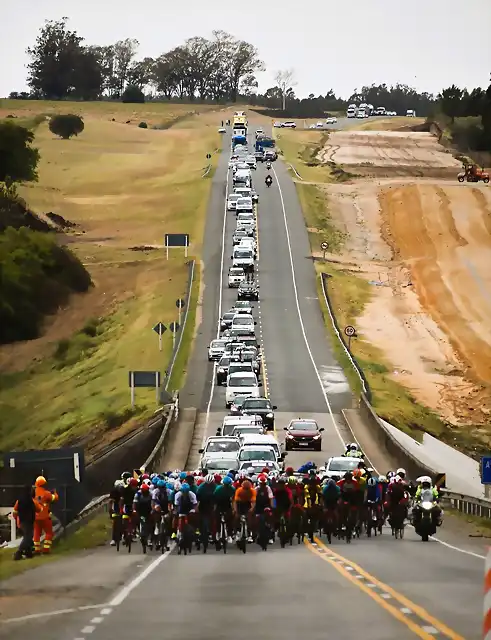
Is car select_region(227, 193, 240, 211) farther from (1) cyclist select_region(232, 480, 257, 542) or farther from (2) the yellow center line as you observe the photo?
(2) the yellow center line

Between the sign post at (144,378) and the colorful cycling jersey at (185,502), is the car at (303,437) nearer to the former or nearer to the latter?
the sign post at (144,378)

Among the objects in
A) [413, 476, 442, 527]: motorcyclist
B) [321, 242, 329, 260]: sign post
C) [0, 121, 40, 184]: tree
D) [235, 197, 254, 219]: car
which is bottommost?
[413, 476, 442, 527]: motorcyclist

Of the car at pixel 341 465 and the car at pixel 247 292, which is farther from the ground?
the car at pixel 247 292

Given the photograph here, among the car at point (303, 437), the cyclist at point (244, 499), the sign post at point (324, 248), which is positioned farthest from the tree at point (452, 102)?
the cyclist at point (244, 499)

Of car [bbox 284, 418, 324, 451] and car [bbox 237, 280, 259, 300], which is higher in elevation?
A: car [bbox 237, 280, 259, 300]

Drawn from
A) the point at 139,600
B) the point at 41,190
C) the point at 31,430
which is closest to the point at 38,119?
the point at 41,190

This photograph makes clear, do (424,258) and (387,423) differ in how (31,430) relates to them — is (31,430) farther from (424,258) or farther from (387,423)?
(424,258)

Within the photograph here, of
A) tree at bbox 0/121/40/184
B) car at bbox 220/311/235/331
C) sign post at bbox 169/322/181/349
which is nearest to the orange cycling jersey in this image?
sign post at bbox 169/322/181/349
